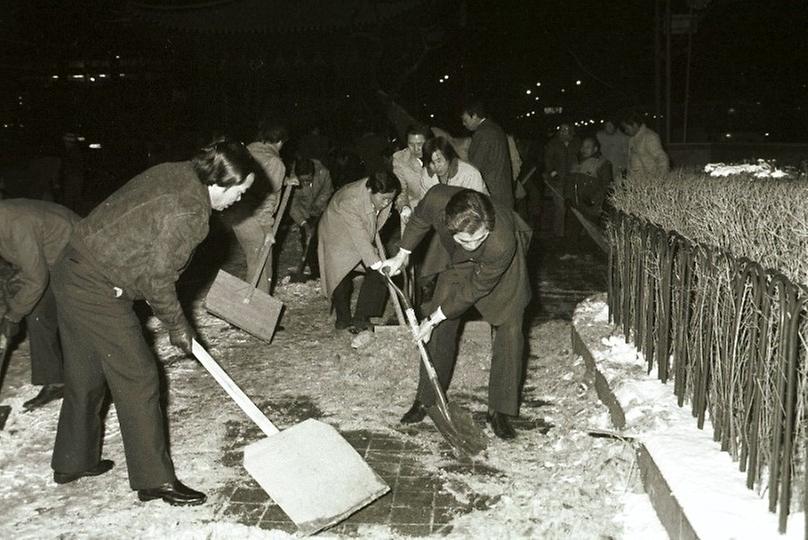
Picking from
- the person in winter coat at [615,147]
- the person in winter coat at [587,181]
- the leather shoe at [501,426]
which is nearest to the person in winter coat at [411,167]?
the leather shoe at [501,426]

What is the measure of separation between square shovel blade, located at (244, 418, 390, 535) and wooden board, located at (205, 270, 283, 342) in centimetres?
251

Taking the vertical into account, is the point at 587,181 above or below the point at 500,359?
above

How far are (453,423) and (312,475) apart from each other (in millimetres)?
1065

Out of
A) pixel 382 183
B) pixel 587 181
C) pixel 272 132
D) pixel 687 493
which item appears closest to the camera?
pixel 687 493

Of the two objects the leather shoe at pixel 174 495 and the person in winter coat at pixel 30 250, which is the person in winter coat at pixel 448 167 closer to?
the person in winter coat at pixel 30 250

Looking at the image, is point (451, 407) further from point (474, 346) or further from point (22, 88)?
point (22, 88)

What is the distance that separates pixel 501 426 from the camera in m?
4.39

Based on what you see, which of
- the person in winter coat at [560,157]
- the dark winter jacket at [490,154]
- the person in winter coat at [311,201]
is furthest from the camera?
the person in winter coat at [560,157]

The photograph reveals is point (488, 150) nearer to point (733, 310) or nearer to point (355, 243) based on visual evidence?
point (355, 243)

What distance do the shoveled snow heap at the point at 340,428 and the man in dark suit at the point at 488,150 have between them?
1378mm

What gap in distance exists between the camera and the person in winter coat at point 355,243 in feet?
18.8

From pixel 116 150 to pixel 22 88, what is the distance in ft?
7.06

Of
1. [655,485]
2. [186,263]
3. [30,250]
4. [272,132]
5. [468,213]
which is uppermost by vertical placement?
[272,132]

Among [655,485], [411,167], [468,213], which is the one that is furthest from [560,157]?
[655,485]
